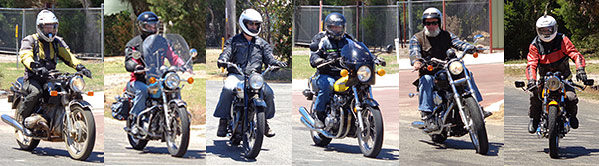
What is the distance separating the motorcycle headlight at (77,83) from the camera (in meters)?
7.88

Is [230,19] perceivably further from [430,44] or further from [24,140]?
[24,140]

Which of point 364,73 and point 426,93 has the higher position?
point 364,73

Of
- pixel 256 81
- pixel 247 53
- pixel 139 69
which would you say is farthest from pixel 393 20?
pixel 139 69

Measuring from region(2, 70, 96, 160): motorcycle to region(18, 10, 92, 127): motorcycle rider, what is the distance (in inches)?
2.8

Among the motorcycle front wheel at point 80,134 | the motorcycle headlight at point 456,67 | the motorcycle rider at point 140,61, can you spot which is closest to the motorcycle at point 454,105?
the motorcycle headlight at point 456,67

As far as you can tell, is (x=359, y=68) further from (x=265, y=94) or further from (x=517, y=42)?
(x=517, y=42)

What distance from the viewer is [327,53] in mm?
7039

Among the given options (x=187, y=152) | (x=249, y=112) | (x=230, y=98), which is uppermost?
(x=230, y=98)

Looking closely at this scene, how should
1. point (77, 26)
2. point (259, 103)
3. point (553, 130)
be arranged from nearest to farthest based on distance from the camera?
point (259, 103) → point (553, 130) → point (77, 26)

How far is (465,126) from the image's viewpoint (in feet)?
22.6

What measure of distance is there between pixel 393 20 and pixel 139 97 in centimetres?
248

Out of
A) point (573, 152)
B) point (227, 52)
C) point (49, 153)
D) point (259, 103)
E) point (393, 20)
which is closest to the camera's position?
point (259, 103)

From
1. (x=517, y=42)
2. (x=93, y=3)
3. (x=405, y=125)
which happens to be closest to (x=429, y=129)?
(x=405, y=125)

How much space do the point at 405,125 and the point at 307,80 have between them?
3.35 feet
